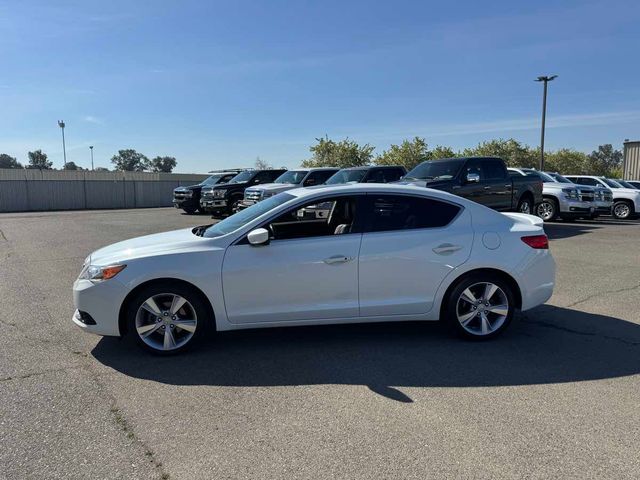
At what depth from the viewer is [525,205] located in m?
15.2

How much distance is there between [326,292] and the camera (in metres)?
4.90

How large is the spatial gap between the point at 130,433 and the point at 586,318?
519 cm

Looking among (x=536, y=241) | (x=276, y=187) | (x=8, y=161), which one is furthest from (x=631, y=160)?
(x=8, y=161)

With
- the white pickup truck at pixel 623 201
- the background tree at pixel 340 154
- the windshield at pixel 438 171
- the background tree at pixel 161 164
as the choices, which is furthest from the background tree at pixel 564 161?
the background tree at pixel 161 164

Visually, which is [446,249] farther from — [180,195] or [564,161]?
[564,161]

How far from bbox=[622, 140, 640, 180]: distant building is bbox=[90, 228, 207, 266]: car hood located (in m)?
41.8

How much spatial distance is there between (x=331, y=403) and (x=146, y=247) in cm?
241

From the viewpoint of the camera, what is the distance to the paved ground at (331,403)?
10.1 feet

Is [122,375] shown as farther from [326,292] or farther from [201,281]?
[326,292]

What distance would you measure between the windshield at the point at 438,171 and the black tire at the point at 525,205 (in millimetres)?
2932

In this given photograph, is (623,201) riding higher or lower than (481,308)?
higher


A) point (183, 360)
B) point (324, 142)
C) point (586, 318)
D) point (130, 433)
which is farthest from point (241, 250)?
point (324, 142)

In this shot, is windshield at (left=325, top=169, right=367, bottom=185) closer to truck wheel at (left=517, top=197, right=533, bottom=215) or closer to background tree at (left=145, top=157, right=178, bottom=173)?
truck wheel at (left=517, top=197, right=533, bottom=215)

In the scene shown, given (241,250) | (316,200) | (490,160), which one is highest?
(490,160)
